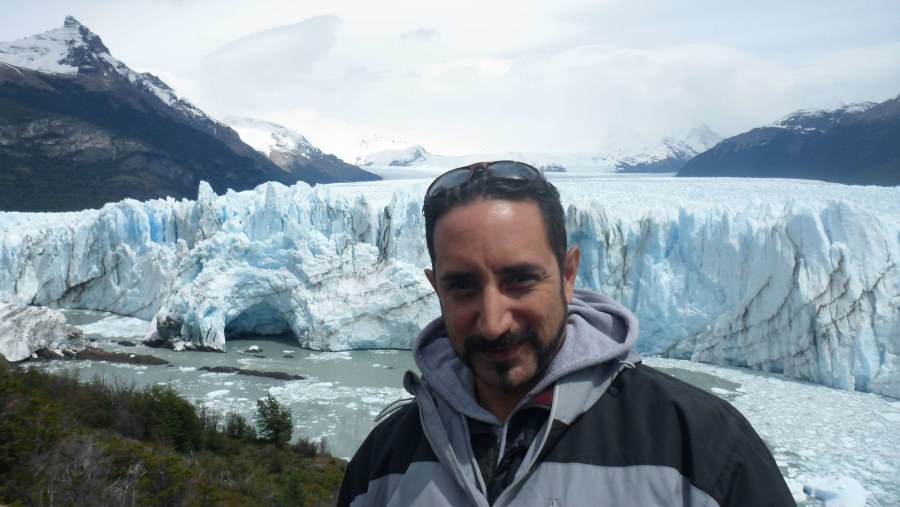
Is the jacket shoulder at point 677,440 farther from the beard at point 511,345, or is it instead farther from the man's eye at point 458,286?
the man's eye at point 458,286

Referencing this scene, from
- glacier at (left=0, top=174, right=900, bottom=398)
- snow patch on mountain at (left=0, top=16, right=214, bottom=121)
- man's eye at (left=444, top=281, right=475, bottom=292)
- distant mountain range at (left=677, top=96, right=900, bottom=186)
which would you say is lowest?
glacier at (left=0, top=174, right=900, bottom=398)

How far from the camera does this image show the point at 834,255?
10141 millimetres

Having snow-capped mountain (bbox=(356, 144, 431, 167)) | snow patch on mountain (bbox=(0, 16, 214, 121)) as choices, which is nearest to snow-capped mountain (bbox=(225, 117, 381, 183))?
snow patch on mountain (bbox=(0, 16, 214, 121))

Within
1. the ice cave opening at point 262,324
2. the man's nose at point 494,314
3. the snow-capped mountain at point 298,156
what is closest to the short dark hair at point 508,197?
the man's nose at point 494,314

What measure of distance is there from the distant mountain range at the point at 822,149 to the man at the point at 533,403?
86.6 feet

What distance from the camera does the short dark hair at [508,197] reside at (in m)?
1.07

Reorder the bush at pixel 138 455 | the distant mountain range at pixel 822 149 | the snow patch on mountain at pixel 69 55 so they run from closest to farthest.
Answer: the bush at pixel 138 455
the distant mountain range at pixel 822 149
the snow patch on mountain at pixel 69 55

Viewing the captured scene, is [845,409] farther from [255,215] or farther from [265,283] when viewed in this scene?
[255,215]

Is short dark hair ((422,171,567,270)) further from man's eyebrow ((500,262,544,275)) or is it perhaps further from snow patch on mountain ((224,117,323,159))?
snow patch on mountain ((224,117,323,159))

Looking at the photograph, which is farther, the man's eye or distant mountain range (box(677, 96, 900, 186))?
distant mountain range (box(677, 96, 900, 186))

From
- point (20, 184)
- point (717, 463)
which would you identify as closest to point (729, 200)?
point (717, 463)

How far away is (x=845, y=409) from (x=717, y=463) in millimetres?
9291

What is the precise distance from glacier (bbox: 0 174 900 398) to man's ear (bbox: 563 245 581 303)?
10359mm

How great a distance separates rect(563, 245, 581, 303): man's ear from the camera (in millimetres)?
1148
